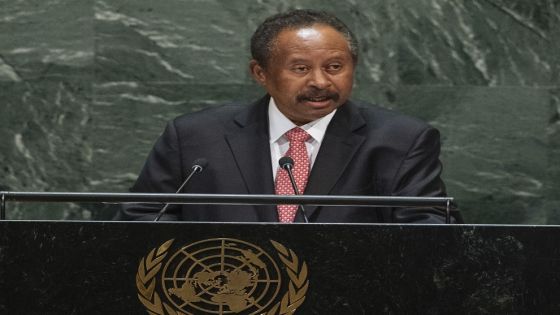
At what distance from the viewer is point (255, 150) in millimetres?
4391

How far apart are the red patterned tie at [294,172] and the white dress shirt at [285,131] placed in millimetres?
16

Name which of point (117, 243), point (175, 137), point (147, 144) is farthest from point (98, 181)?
point (117, 243)

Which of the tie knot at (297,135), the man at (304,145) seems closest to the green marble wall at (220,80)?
the man at (304,145)

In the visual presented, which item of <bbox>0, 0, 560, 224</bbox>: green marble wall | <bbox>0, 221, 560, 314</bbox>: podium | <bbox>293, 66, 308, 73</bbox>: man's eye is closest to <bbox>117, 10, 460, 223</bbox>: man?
<bbox>293, 66, 308, 73</bbox>: man's eye

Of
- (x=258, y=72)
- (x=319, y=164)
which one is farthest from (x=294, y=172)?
(x=258, y=72)

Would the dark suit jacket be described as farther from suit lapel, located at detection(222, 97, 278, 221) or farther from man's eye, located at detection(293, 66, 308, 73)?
man's eye, located at detection(293, 66, 308, 73)

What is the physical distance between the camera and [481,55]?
19.9 ft

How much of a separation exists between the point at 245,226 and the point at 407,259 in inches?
15.4

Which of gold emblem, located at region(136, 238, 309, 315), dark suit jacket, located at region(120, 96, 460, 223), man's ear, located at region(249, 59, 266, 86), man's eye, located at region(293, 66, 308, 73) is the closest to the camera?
gold emblem, located at region(136, 238, 309, 315)

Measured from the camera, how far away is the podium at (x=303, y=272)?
3.30 meters

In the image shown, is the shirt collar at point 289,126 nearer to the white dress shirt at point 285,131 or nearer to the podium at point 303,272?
the white dress shirt at point 285,131

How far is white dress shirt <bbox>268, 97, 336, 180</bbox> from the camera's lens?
4398 mm

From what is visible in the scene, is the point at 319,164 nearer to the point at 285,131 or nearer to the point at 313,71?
the point at 285,131

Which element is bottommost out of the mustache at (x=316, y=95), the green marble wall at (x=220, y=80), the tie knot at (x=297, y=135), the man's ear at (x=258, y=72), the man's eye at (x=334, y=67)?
the green marble wall at (x=220, y=80)
